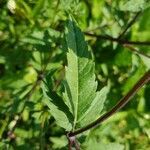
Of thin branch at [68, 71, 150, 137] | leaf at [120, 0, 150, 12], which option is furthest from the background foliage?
thin branch at [68, 71, 150, 137]

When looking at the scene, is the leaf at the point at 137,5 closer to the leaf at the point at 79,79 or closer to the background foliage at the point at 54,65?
the background foliage at the point at 54,65

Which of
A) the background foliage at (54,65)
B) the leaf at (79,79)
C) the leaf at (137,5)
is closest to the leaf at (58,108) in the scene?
the leaf at (79,79)

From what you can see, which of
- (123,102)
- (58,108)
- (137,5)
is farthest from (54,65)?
(123,102)

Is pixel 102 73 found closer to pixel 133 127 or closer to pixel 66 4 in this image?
pixel 133 127

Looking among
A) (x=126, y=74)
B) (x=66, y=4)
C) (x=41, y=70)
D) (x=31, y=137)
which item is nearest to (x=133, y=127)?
(x=126, y=74)

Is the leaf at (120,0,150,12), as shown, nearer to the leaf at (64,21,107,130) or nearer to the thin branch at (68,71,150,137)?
the leaf at (64,21,107,130)

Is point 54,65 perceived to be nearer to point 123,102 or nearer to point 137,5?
point 137,5
